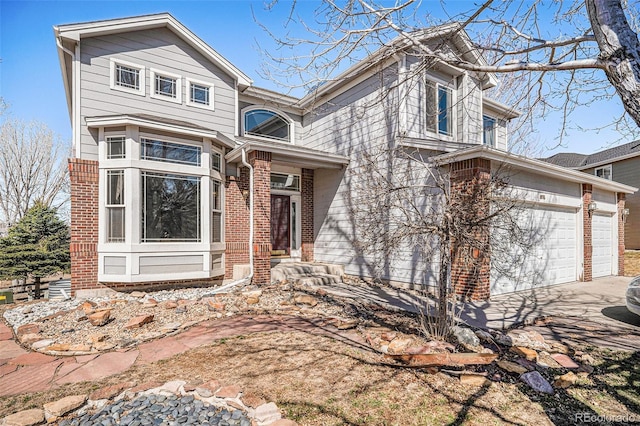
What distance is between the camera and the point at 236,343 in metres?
4.42

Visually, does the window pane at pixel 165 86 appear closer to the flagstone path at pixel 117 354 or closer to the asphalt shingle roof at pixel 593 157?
the flagstone path at pixel 117 354

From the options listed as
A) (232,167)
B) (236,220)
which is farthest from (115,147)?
(236,220)

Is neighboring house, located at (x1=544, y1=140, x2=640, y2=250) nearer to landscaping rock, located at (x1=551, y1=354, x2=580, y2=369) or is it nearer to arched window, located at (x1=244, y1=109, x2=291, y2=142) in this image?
arched window, located at (x1=244, y1=109, x2=291, y2=142)

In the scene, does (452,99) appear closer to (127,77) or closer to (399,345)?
(399,345)

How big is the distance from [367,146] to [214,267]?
18.2ft

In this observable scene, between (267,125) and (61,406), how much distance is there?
9660 millimetres

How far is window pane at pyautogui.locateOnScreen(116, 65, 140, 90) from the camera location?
832 cm

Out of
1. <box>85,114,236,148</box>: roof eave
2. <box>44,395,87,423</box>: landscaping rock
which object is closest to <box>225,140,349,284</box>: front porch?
<box>85,114,236,148</box>: roof eave

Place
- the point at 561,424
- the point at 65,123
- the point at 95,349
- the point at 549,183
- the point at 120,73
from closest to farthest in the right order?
the point at 561,424 < the point at 95,349 < the point at 120,73 < the point at 549,183 < the point at 65,123

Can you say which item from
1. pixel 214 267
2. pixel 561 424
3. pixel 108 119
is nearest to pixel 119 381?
pixel 561 424

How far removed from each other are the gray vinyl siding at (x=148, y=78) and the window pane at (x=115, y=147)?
Answer: 36 centimetres

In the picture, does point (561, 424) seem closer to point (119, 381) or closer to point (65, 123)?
point (119, 381)

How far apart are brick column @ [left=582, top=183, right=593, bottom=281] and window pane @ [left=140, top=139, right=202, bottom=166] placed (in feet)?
37.9

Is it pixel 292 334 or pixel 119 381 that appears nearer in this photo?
pixel 119 381
